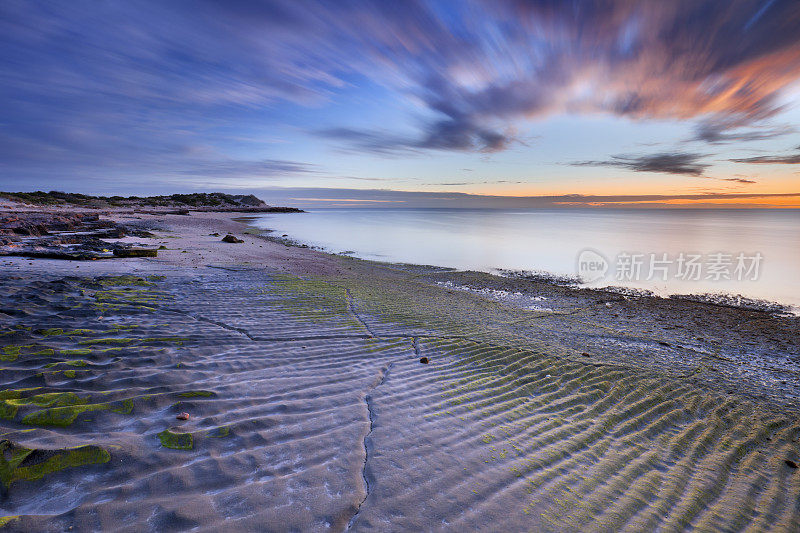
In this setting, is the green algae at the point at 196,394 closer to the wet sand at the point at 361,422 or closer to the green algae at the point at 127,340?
the wet sand at the point at 361,422

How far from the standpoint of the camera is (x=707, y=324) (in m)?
10.4

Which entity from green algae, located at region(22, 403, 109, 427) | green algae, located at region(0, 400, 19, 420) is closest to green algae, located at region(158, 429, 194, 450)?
green algae, located at region(22, 403, 109, 427)

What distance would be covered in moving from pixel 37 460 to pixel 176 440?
84 centimetres

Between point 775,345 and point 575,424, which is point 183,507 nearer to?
point 575,424

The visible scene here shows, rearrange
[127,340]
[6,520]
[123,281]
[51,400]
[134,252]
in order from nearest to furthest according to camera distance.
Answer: [6,520], [51,400], [127,340], [123,281], [134,252]

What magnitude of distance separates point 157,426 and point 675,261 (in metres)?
28.3

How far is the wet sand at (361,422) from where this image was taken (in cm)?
256

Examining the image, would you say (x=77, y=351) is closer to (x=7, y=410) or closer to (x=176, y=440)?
(x=7, y=410)

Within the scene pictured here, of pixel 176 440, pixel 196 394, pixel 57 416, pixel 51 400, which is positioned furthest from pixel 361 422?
pixel 51 400

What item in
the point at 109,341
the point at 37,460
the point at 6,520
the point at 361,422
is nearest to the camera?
the point at 6,520

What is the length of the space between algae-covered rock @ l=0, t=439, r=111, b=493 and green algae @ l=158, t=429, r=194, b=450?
388 mm

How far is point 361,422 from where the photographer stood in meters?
3.77

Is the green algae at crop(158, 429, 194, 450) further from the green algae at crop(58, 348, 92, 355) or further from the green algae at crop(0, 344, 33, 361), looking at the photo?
the green algae at crop(0, 344, 33, 361)

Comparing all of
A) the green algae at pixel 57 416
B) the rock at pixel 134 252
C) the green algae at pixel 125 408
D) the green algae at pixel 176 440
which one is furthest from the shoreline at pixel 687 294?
the green algae at pixel 57 416
